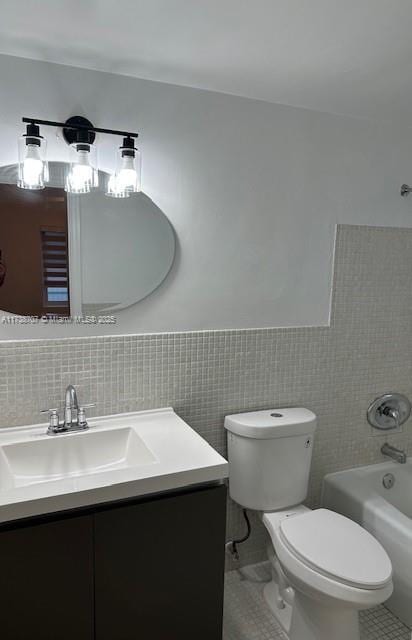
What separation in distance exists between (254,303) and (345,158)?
0.84 m

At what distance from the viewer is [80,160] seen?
5.06 feet

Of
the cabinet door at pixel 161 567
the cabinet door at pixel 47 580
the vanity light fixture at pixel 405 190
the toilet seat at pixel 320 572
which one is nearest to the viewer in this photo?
the cabinet door at pixel 47 580

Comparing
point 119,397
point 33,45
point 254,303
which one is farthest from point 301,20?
point 119,397

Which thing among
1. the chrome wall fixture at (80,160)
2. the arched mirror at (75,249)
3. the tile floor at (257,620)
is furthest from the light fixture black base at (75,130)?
the tile floor at (257,620)

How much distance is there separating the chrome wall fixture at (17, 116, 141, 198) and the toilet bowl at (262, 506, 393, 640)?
1.48 meters

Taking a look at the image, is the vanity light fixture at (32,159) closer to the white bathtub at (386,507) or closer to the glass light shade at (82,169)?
the glass light shade at (82,169)

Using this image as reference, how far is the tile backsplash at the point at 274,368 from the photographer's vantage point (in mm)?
1698

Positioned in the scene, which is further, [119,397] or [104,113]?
[119,397]

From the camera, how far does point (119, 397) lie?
1814 mm

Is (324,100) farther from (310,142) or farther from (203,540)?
(203,540)

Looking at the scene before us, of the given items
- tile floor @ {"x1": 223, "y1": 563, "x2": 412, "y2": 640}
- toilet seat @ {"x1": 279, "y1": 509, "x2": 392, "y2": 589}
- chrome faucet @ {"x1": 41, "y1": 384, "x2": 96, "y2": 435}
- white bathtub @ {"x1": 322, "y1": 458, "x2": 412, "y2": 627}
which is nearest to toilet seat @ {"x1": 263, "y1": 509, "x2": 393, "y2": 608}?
toilet seat @ {"x1": 279, "y1": 509, "x2": 392, "y2": 589}

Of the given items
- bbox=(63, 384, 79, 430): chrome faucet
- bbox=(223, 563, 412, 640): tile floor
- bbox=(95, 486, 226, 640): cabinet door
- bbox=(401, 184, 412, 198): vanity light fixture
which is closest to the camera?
bbox=(95, 486, 226, 640): cabinet door

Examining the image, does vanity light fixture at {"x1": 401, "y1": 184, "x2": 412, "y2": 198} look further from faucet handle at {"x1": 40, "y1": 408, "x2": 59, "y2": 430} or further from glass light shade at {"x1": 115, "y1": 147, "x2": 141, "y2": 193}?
faucet handle at {"x1": 40, "y1": 408, "x2": 59, "y2": 430}

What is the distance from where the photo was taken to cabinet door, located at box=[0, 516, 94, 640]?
1188mm
